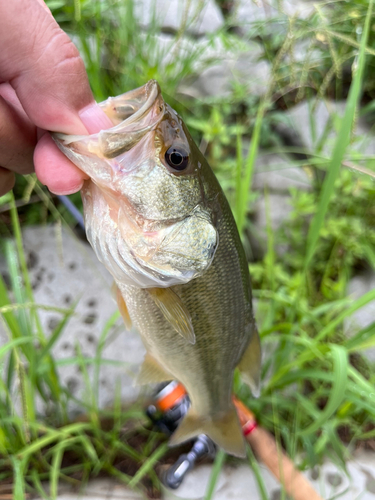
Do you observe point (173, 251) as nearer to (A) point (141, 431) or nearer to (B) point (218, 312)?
(B) point (218, 312)

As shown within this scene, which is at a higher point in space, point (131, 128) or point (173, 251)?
point (131, 128)

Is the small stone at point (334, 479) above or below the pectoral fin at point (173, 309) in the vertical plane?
below

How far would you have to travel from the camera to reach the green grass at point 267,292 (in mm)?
986

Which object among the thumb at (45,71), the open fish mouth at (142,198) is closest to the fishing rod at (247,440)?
the open fish mouth at (142,198)

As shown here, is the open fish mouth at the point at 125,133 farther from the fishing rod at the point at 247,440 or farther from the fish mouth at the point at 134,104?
the fishing rod at the point at 247,440

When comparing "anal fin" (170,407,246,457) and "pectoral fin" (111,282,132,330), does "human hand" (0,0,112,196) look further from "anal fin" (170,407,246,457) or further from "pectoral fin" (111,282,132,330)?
"anal fin" (170,407,246,457)

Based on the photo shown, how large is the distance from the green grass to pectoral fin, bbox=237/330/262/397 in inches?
6.6

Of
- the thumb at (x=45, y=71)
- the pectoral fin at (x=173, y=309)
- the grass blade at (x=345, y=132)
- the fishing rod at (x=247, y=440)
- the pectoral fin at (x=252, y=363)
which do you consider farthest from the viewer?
the fishing rod at (x=247, y=440)

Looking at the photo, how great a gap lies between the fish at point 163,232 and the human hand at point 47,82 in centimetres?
3

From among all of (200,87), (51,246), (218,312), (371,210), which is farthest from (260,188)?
(218,312)

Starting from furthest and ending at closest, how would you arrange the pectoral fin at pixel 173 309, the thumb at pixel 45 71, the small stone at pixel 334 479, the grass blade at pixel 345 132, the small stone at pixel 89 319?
the small stone at pixel 89 319
the small stone at pixel 334 479
the grass blade at pixel 345 132
the pectoral fin at pixel 173 309
the thumb at pixel 45 71

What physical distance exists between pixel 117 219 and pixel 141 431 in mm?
1045

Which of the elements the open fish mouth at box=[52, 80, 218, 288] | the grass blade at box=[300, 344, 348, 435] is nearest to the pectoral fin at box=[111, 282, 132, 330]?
the open fish mouth at box=[52, 80, 218, 288]

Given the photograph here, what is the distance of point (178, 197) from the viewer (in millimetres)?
700
